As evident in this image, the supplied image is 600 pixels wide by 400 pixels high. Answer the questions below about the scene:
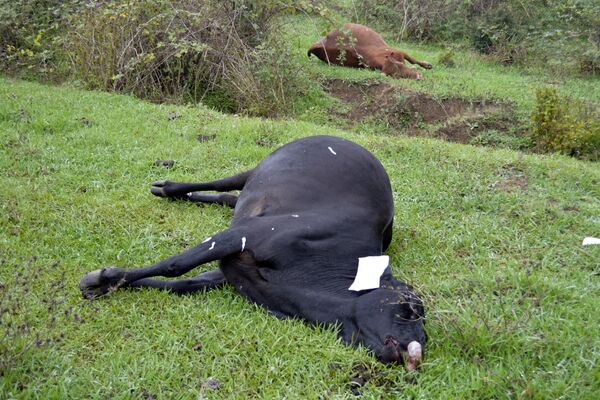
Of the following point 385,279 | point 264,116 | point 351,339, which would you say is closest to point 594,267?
point 385,279

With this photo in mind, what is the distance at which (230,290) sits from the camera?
Answer: 3416mm

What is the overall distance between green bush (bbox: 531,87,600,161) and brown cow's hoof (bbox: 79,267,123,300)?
516 centimetres

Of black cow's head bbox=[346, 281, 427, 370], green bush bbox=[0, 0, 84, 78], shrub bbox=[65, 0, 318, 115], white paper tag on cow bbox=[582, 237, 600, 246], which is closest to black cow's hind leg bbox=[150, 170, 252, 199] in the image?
black cow's head bbox=[346, 281, 427, 370]

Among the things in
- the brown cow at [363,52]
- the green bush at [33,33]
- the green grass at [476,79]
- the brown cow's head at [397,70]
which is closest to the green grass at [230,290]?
the green bush at [33,33]

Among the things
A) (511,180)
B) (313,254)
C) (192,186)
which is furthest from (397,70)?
(313,254)

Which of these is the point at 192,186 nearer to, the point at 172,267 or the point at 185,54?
the point at 172,267

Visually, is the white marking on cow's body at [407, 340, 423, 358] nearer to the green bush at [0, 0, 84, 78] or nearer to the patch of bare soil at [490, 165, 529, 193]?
the patch of bare soil at [490, 165, 529, 193]

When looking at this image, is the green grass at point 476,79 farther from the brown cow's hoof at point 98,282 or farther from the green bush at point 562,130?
the brown cow's hoof at point 98,282

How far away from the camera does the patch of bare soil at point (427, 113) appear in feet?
25.4

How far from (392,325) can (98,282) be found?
157 centimetres

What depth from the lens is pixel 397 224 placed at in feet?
14.7

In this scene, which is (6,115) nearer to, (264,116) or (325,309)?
(264,116)

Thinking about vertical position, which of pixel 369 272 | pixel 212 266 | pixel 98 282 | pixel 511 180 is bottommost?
pixel 511 180

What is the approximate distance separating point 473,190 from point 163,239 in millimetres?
2517
